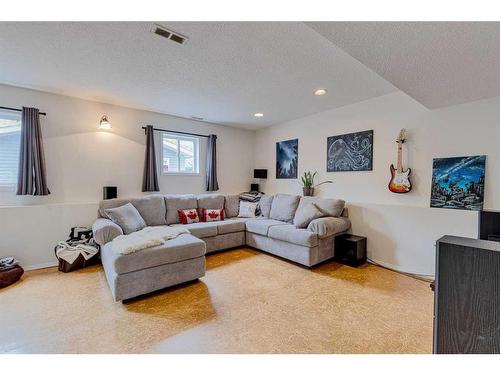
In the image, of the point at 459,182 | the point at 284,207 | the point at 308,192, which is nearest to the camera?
the point at 459,182

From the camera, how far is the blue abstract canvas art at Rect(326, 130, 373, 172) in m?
3.50

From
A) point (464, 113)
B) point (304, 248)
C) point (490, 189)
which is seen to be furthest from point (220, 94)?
point (490, 189)

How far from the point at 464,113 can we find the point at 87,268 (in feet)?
16.5

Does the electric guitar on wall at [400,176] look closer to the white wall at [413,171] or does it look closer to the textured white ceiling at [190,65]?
the white wall at [413,171]

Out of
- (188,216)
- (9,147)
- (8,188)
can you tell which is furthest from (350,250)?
(9,147)

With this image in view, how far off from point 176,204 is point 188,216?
0.99 ft

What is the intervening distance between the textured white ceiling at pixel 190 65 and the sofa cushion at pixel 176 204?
1.54 metres

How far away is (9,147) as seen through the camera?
306 cm

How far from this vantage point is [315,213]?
341 cm

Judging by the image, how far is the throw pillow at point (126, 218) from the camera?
307cm

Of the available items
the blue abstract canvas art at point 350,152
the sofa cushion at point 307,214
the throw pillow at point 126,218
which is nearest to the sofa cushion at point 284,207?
the sofa cushion at point 307,214

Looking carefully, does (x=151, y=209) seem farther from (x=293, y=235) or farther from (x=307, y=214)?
(x=307, y=214)

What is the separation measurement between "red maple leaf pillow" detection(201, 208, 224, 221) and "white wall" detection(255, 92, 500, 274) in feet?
6.21
